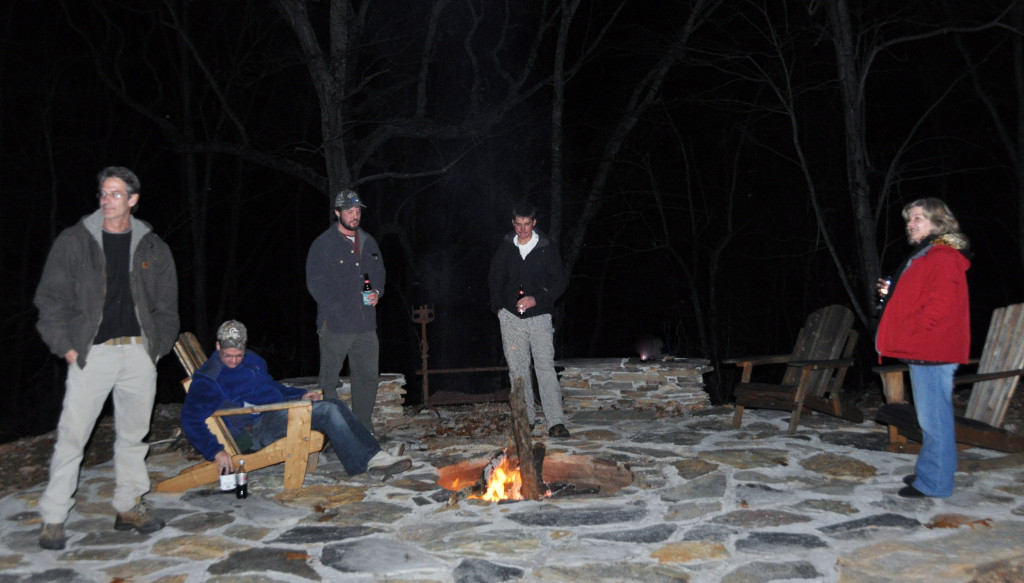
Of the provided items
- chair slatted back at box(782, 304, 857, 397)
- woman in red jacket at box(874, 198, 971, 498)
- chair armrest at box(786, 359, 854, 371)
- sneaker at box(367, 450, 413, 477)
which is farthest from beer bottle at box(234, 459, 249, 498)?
chair slatted back at box(782, 304, 857, 397)

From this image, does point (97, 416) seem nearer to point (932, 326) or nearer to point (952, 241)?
point (932, 326)

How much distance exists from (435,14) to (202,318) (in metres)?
9.24

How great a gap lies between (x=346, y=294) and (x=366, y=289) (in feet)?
0.51

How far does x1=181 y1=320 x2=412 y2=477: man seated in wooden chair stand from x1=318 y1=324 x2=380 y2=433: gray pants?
57cm

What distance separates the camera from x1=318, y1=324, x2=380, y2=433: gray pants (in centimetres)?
589

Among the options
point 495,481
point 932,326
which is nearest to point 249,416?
point 495,481

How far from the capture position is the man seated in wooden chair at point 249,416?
4.69 metres

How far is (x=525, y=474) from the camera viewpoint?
16.6ft

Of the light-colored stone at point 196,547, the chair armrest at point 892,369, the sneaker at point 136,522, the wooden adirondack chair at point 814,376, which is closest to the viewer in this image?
the light-colored stone at point 196,547

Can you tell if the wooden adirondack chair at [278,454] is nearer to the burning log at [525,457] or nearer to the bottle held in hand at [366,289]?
the bottle held in hand at [366,289]

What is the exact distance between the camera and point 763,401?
6441mm

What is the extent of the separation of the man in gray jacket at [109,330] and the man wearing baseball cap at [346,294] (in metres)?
1.63

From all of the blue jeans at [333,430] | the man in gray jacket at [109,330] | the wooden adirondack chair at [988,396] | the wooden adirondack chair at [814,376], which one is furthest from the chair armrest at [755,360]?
the man in gray jacket at [109,330]

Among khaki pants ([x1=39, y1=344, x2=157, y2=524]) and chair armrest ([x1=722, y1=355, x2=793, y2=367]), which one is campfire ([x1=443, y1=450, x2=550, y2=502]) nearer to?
khaki pants ([x1=39, y1=344, x2=157, y2=524])
